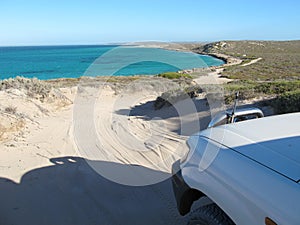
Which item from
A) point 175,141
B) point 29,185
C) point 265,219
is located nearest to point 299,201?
point 265,219

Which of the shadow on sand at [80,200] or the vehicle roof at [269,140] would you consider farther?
the shadow on sand at [80,200]

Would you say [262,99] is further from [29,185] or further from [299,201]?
[299,201]

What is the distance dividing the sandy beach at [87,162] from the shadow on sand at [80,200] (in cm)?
1

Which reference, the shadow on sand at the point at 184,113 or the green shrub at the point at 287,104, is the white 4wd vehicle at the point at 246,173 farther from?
the green shrub at the point at 287,104

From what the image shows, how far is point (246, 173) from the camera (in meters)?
2.04

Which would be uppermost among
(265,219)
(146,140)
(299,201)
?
(299,201)

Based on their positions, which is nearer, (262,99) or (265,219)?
(265,219)

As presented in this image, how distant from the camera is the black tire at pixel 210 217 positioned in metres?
2.35

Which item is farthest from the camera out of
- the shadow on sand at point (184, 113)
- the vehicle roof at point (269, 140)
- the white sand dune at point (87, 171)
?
the shadow on sand at point (184, 113)

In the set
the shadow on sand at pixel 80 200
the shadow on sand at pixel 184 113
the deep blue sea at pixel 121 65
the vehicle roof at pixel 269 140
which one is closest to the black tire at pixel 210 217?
the vehicle roof at pixel 269 140

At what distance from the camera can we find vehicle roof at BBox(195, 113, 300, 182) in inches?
79.4

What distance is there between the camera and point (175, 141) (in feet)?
22.8

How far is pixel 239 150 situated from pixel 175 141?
15.4ft

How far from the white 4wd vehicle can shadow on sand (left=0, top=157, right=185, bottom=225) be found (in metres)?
1.13
